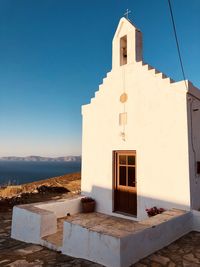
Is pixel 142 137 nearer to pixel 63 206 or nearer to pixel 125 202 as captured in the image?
pixel 125 202

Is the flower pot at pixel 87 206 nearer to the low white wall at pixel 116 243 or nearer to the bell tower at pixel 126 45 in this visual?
the low white wall at pixel 116 243

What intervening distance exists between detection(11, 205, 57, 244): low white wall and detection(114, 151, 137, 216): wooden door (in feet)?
8.52

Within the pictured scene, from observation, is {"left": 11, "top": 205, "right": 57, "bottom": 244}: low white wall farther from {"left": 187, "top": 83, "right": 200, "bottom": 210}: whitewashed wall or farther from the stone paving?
{"left": 187, "top": 83, "right": 200, "bottom": 210}: whitewashed wall

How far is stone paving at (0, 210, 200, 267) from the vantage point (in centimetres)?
434

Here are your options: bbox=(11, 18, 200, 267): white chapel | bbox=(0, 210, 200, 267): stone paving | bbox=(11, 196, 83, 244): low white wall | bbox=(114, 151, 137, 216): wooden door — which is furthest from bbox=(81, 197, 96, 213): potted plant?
bbox=(0, 210, 200, 267): stone paving

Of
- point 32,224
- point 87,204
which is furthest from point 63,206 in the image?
point 32,224

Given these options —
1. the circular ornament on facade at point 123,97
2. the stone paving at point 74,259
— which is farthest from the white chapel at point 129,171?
the stone paving at point 74,259

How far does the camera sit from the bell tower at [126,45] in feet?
26.2

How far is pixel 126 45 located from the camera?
8.68 metres

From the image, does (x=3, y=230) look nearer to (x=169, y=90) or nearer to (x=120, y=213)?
(x=120, y=213)

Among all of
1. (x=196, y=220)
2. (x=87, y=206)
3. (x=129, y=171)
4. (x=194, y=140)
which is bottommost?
(x=87, y=206)

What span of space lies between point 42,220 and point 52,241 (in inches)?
23.3

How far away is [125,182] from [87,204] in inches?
64.9

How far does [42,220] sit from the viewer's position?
5.84 meters
